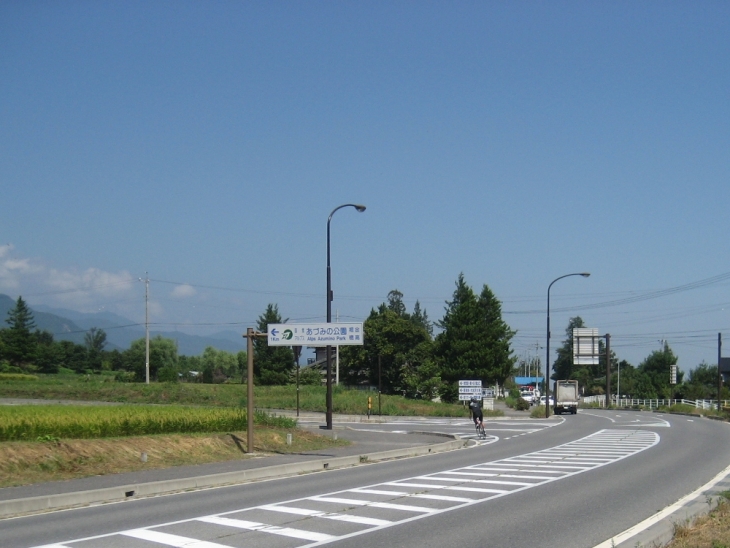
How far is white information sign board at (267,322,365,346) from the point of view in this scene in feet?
80.8

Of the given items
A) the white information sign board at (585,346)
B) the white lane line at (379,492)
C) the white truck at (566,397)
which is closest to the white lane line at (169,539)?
the white lane line at (379,492)

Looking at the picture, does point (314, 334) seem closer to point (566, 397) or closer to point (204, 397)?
point (204, 397)

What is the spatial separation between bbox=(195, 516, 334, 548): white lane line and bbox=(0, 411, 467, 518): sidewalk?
3.37 m

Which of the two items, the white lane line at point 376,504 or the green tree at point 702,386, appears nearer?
the white lane line at point 376,504

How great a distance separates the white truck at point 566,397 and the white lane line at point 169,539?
186 feet

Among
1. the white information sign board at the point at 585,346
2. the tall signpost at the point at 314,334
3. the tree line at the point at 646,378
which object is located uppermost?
the tall signpost at the point at 314,334

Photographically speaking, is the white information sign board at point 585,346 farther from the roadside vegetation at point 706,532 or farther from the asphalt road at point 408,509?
the roadside vegetation at point 706,532

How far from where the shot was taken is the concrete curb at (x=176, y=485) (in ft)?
44.4

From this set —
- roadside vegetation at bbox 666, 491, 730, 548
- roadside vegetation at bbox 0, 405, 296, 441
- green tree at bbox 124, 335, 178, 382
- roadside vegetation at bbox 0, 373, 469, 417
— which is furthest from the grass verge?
green tree at bbox 124, 335, 178, 382

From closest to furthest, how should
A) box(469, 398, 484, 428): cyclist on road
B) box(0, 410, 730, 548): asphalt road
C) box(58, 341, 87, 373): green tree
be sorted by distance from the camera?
box(0, 410, 730, 548): asphalt road → box(469, 398, 484, 428): cyclist on road → box(58, 341, 87, 373): green tree

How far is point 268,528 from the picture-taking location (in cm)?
Answer: 1151

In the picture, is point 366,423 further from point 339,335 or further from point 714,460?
point 714,460

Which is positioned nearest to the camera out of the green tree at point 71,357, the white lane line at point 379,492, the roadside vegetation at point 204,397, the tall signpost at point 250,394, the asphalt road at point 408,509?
the asphalt road at point 408,509

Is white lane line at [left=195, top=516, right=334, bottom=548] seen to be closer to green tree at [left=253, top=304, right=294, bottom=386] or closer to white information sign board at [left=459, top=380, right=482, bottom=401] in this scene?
white information sign board at [left=459, top=380, right=482, bottom=401]
